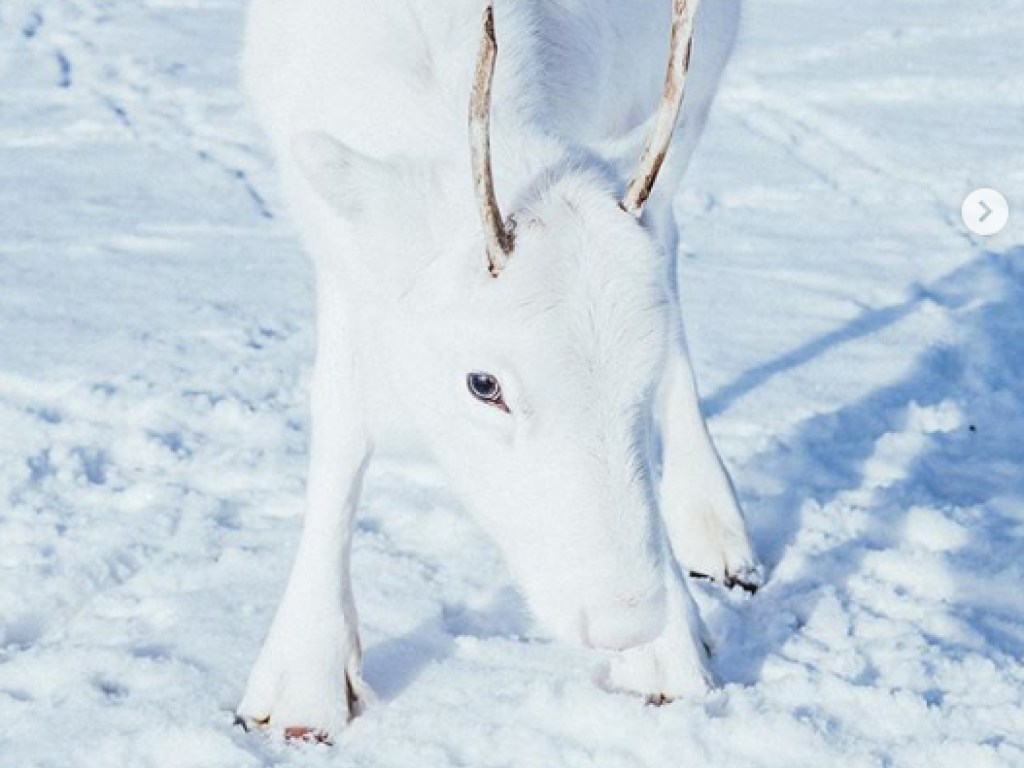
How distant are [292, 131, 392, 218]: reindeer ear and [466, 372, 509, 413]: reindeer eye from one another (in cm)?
34

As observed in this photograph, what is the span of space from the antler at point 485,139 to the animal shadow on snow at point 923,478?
4.10ft

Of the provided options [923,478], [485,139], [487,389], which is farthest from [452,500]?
[485,139]

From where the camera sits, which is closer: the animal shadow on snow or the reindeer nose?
the reindeer nose

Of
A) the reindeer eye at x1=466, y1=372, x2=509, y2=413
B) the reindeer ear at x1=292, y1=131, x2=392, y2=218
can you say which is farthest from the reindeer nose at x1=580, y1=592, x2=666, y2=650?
the reindeer ear at x1=292, y1=131, x2=392, y2=218

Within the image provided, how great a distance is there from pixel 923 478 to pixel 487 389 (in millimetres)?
2048

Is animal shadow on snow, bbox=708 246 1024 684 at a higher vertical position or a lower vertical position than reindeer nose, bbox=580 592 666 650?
lower

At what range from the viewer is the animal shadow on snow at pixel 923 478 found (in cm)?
348

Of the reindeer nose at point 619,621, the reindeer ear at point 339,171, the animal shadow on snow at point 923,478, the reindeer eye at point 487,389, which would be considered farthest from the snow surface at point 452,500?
the reindeer ear at point 339,171

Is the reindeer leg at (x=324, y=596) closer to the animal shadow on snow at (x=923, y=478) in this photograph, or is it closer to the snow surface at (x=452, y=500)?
the snow surface at (x=452, y=500)

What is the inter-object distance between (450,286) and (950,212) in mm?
4608

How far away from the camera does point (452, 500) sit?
13.3 ft

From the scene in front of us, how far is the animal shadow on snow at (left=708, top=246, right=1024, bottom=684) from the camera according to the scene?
11.4 feet

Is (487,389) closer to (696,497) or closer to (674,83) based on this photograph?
(674,83)

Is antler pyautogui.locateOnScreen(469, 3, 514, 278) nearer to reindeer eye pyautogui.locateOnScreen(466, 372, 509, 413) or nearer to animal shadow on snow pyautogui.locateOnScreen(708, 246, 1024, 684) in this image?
reindeer eye pyautogui.locateOnScreen(466, 372, 509, 413)
